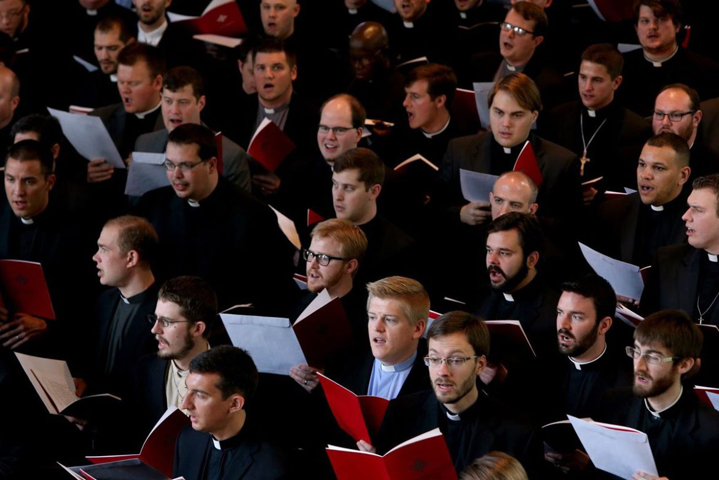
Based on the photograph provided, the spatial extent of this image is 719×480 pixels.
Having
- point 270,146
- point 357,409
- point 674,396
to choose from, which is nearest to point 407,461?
point 357,409

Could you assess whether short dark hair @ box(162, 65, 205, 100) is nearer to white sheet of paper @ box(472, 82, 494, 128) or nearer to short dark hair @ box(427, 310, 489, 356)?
white sheet of paper @ box(472, 82, 494, 128)

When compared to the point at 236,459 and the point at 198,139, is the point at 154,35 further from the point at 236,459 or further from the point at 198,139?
the point at 236,459

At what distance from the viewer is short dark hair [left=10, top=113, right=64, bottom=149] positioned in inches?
279

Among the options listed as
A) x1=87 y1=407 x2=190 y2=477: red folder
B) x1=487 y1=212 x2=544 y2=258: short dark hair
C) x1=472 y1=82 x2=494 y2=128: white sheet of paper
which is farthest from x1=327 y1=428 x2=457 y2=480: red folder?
x1=472 y1=82 x2=494 y2=128: white sheet of paper

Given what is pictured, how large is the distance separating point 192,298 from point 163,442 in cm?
71

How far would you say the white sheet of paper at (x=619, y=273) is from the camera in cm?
570

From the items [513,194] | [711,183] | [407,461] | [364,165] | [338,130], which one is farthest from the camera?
[338,130]

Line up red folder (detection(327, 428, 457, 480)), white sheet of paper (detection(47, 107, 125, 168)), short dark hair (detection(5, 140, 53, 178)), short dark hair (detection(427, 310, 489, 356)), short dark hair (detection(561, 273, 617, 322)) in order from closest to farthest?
red folder (detection(327, 428, 457, 480)), short dark hair (detection(427, 310, 489, 356)), short dark hair (detection(561, 273, 617, 322)), short dark hair (detection(5, 140, 53, 178)), white sheet of paper (detection(47, 107, 125, 168))

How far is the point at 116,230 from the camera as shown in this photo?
581cm

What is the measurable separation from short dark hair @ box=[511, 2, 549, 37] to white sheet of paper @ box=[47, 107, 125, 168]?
289 centimetres

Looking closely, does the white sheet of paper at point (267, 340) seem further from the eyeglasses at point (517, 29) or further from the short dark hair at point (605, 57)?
the eyeglasses at point (517, 29)

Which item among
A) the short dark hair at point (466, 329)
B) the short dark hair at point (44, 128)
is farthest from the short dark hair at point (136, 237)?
the short dark hair at point (466, 329)

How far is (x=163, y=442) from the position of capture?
491 centimetres

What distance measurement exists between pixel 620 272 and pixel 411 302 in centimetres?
131
